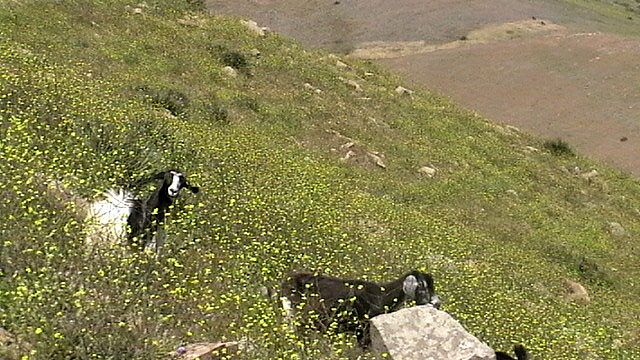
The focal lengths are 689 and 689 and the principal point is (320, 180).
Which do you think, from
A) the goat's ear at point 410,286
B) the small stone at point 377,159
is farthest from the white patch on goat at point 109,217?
the small stone at point 377,159

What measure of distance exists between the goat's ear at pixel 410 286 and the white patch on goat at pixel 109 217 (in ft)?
11.8

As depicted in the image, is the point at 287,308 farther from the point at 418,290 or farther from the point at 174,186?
the point at 174,186

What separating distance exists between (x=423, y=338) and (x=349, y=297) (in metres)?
1.48

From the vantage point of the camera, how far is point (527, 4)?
56.1 meters

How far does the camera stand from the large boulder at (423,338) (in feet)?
23.7

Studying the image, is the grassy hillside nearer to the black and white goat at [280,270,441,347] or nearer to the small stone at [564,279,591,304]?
the small stone at [564,279,591,304]

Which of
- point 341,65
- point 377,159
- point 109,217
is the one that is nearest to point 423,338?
point 109,217

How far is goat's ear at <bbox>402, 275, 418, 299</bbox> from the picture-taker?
342 inches

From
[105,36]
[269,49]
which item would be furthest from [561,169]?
[105,36]

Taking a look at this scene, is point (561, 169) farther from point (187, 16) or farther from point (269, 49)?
point (187, 16)

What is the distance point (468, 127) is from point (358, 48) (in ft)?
72.3

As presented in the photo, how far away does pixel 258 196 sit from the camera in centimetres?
1313

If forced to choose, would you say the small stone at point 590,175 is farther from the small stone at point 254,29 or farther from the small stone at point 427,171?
the small stone at point 254,29

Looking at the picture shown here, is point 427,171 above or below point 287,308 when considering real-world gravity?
below
